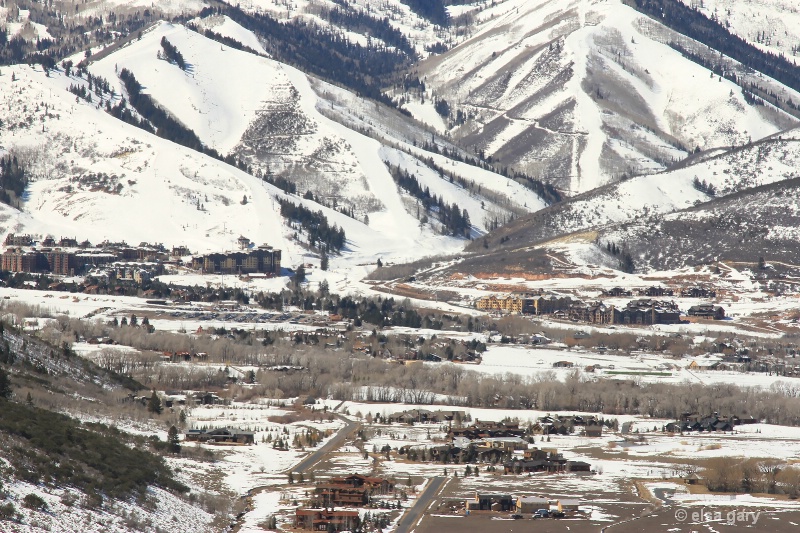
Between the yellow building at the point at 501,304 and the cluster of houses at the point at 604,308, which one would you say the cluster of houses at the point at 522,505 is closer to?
the cluster of houses at the point at 604,308

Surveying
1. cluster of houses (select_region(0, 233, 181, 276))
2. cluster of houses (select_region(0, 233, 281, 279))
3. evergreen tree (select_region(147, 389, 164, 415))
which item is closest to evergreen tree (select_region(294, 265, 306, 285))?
cluster of houses (select_region(0, 233, 281, 279))

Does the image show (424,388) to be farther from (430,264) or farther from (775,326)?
(430,264)

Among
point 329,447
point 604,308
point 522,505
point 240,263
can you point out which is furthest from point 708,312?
point 522,505

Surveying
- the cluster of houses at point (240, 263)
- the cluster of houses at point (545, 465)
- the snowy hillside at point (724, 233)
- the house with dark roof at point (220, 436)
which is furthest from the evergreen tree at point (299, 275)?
the cluster of houses at point (545, 465)

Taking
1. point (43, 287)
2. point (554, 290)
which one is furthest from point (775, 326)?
point (43, 287)

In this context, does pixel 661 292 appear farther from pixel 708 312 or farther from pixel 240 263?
pixel 240 263

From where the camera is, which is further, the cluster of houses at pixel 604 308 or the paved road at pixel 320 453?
the cluster of houses at pixel 604 308
